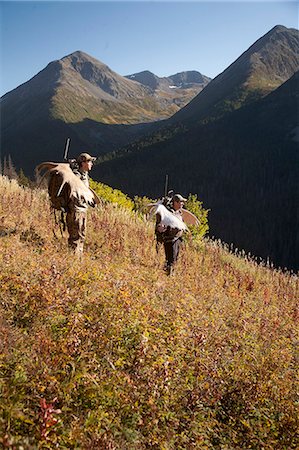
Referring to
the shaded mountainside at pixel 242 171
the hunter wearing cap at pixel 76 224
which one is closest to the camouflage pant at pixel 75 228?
the hunter wearing cap at pixel 76 224

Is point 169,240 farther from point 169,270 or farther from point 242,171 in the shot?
point 242,171

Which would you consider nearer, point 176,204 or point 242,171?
point 176,204

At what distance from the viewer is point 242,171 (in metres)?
122

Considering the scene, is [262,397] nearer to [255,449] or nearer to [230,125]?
[255,449]

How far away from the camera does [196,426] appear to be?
3.58m

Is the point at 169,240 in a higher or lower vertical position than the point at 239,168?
lower

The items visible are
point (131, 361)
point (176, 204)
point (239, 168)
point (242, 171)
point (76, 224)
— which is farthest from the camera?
point (239, 168)

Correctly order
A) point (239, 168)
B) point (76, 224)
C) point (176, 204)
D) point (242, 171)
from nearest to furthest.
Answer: point (76, 224) → point (176, 204) → point (242, 171) → point (239, 168)

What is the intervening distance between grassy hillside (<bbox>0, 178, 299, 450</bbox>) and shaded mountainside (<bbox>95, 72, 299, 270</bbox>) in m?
76.5

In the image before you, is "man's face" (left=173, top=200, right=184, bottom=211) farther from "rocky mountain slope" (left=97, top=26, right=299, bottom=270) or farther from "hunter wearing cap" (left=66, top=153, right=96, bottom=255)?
"rocky mountain slope" (left=97, top=26, right=299, bottom=270)

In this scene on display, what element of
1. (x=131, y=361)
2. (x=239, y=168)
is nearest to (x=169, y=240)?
(x=131, y=361)

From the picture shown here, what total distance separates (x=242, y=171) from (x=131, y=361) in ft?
405

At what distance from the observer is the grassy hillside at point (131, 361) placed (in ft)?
10.5

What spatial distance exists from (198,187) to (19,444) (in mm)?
118365
